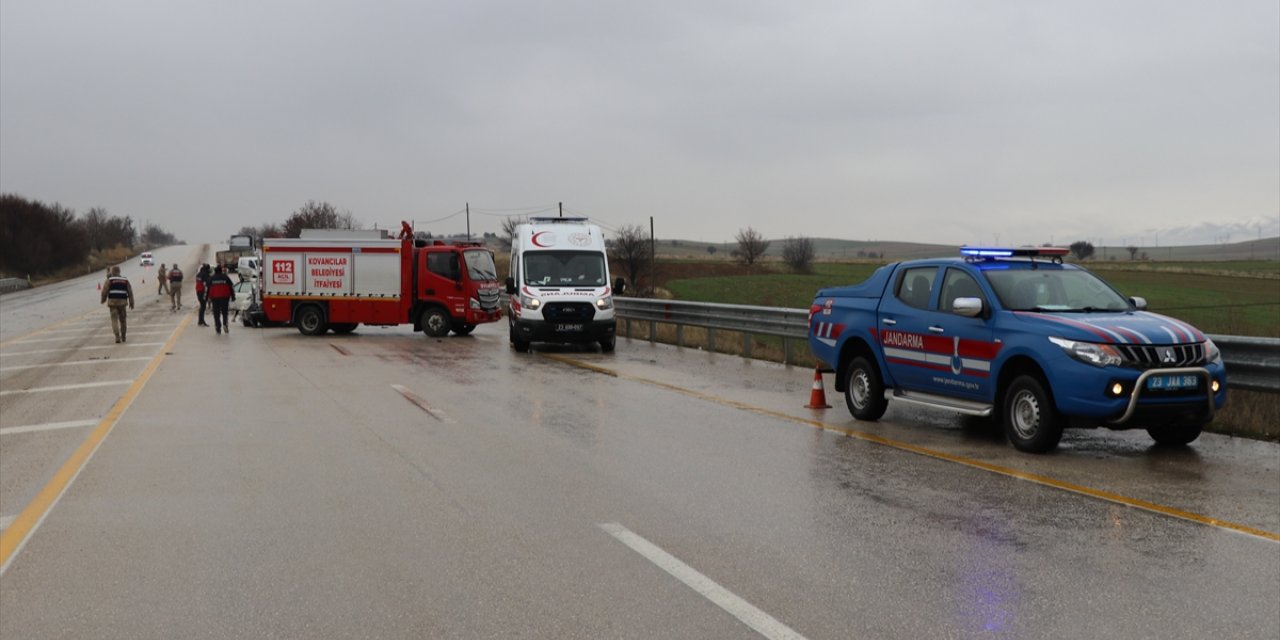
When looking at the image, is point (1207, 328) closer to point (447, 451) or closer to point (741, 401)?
point (741, 401)

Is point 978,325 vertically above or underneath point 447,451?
above

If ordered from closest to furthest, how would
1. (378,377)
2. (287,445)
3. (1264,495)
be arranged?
(1264,495)
(287,445)
(378,377)

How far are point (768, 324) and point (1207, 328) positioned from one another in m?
7.72

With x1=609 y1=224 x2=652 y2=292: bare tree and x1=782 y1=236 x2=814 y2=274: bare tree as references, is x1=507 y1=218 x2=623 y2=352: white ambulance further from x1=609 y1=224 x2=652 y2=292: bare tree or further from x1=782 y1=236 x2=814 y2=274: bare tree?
x1=782 y1=236 x2=814 y2=274: bare tree

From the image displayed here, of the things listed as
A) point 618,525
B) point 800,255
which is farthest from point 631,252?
point 618,525

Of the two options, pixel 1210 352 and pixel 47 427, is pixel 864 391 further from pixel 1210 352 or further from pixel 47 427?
pixel 47 427

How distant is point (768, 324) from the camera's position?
1973 centimetres

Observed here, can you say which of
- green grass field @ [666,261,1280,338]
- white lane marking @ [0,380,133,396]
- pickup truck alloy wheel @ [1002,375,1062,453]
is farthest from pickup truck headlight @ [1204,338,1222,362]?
green grass field @ [666,261,1280,338]

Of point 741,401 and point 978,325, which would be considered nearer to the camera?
point 978,325

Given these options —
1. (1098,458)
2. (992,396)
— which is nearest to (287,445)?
(992,396)

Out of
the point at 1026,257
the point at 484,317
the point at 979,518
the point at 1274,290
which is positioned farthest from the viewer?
the point at 1274,290

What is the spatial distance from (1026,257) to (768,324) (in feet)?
29.0

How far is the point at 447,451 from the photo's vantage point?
31.7 feet

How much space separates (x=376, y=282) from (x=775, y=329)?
12360 mm
